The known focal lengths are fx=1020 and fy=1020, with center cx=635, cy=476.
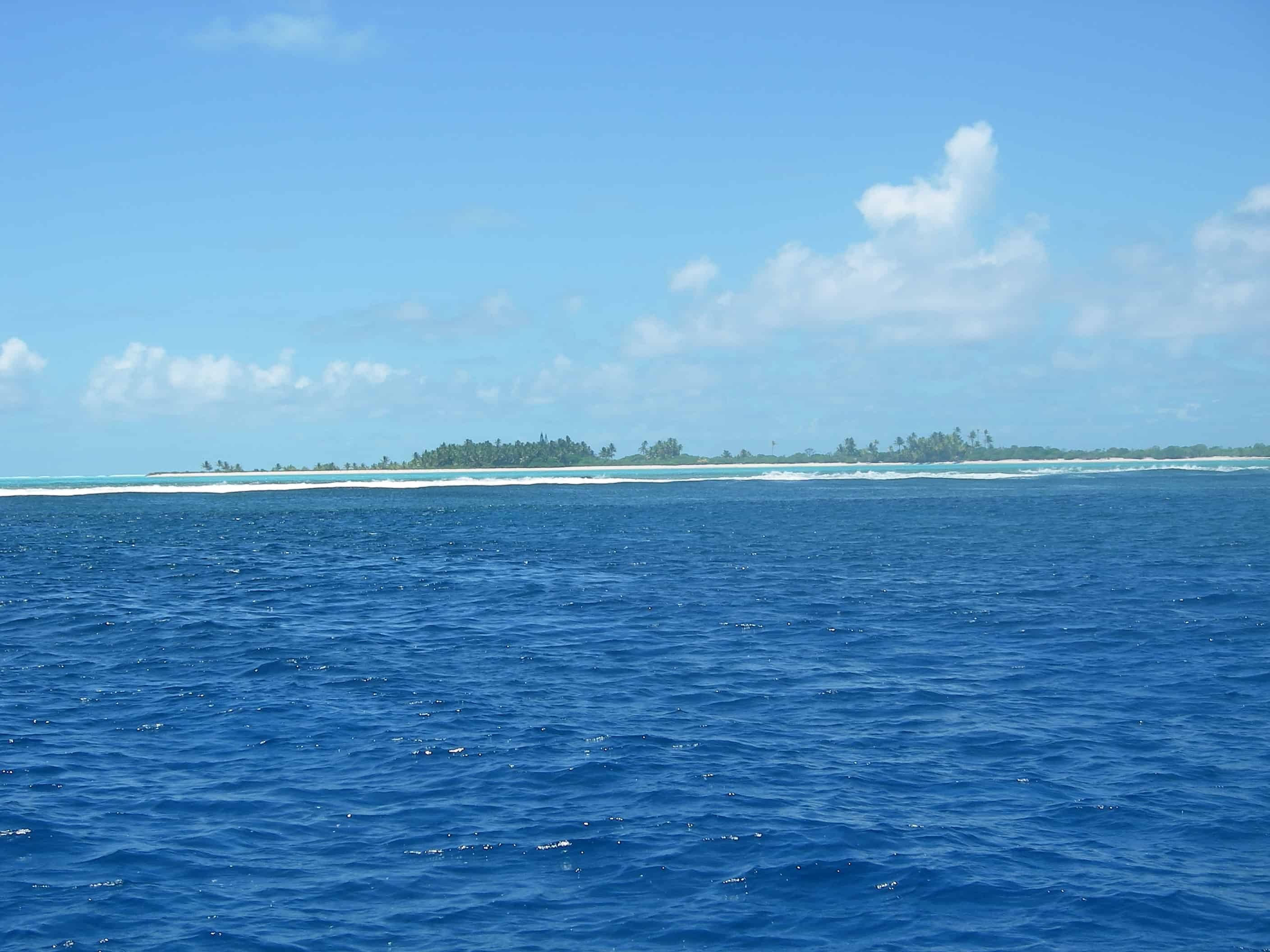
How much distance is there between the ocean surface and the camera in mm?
15469

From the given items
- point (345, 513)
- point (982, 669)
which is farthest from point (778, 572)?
point (345, 513)

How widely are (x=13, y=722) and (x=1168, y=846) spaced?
26.9 m

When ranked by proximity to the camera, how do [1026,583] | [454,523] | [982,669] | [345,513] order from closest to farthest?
[982,669], [1026,583], [454,523], [345,513]

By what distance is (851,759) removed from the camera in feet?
74.3

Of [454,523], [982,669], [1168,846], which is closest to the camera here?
[1168,846]

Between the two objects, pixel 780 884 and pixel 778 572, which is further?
pixel 778 572

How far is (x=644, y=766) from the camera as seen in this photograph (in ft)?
73.3

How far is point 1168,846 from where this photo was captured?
58.2ft

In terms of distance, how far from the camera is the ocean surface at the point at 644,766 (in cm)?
1547

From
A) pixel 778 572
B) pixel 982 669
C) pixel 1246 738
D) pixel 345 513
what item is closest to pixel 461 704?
pixel 982 669

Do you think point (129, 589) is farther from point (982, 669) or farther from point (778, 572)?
point (982, 669)

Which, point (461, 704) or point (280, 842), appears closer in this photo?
point (280, 842)

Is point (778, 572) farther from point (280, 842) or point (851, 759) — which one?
point (280, 842)

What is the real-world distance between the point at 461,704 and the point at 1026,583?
34521 mm
